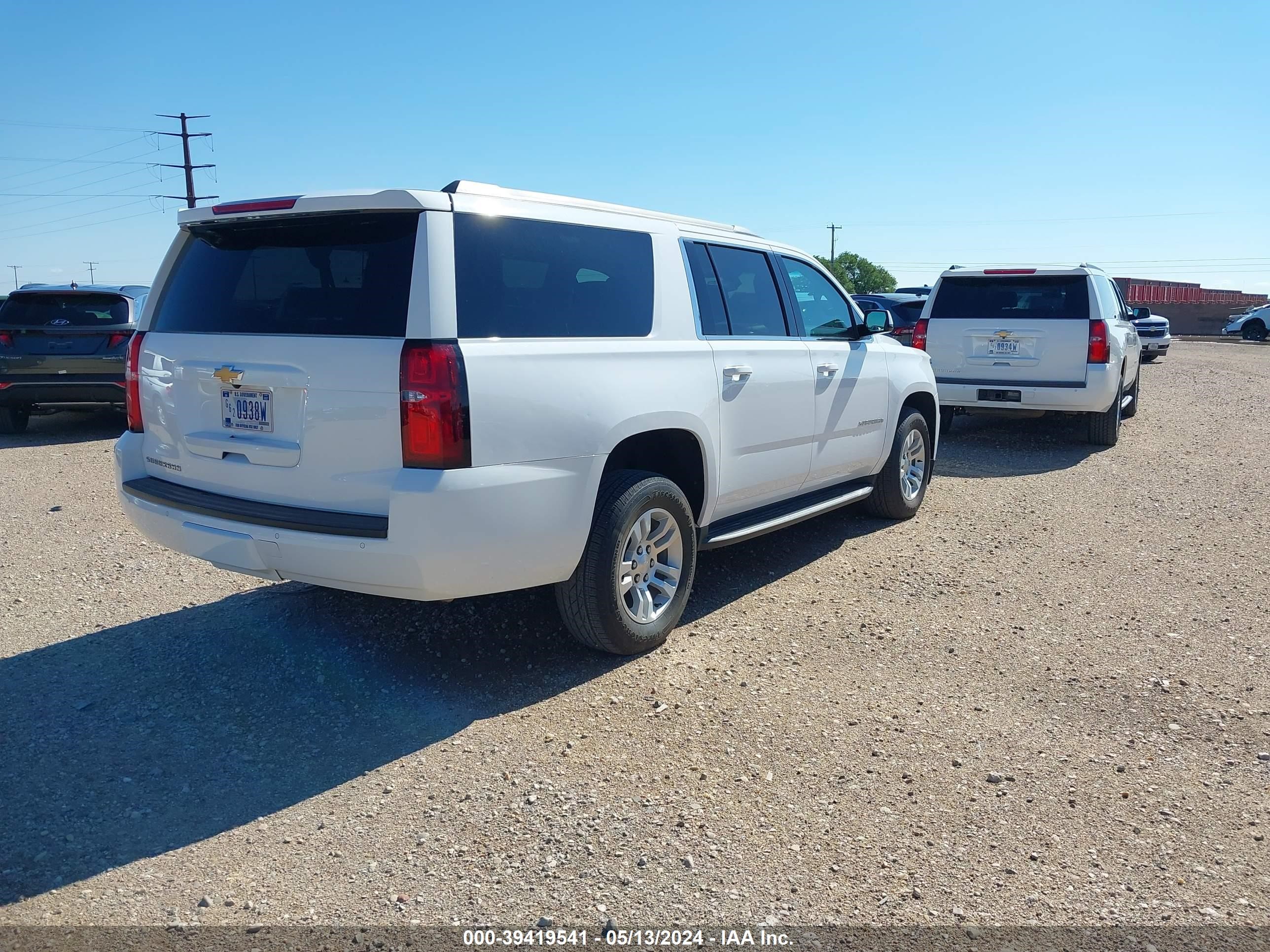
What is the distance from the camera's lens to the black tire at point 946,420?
37.3 ft

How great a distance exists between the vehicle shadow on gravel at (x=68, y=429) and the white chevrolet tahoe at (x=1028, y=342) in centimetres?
928

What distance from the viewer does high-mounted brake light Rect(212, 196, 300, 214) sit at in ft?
13.3

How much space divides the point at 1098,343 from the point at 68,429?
11914 mm

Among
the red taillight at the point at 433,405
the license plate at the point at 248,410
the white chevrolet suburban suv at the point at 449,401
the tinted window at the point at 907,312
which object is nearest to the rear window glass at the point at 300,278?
the white chevrolet suburban suv at the point at 449,401

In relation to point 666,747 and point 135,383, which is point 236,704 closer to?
point 135,383

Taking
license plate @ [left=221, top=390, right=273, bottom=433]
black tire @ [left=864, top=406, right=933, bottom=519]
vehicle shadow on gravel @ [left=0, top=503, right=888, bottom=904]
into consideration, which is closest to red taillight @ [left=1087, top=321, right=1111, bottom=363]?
black tire @ [left=864, top=406, right=933, bottom=519]

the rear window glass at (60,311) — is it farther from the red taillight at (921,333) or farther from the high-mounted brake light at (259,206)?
the red taillight at (921,333)

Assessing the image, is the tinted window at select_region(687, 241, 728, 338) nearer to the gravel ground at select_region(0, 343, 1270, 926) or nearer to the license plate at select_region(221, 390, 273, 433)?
the gravel ground at select_region(0, 343, 1270, 926)

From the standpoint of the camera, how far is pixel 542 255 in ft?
14.1

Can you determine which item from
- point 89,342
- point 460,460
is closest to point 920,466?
point 460,460

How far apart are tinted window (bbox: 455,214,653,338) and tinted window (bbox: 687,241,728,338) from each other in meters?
0.37

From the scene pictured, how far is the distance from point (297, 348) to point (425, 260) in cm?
63

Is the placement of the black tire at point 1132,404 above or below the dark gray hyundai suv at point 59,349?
below

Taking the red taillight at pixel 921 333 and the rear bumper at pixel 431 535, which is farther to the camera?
the red taillight at pixel 921 333
